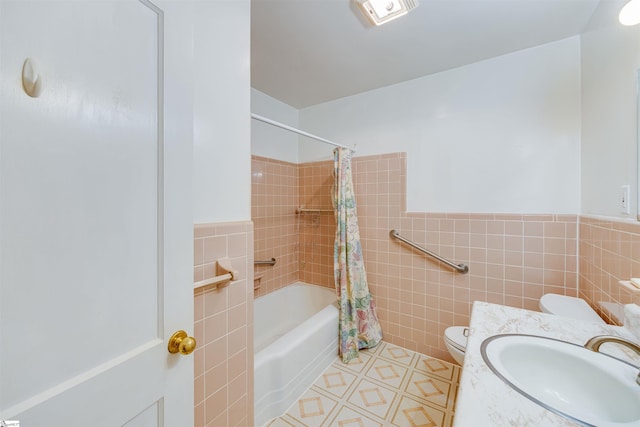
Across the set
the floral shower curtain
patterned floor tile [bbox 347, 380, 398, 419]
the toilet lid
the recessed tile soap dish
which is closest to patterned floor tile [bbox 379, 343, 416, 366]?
the floral shower curtain

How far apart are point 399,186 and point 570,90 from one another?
1.17m

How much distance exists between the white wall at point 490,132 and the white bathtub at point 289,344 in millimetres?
1234

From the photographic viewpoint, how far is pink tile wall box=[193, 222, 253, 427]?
93 cm

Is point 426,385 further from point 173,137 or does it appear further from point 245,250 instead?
point 173,137

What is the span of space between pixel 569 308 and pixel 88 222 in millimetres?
1970

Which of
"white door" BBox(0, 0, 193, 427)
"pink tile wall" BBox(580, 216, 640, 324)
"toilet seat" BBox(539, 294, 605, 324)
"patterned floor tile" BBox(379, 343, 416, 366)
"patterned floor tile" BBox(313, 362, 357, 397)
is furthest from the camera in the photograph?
"patterned floor tile" BBox(379, 343, 416, 366)

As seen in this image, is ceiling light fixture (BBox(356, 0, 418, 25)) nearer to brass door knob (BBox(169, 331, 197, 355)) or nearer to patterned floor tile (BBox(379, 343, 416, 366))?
brass door knob (BBox(169, 331, 197, 355))

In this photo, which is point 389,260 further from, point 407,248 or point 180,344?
point 180,344

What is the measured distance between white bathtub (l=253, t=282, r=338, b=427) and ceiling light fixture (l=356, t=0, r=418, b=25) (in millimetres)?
1985

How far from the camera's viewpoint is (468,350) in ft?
2.60

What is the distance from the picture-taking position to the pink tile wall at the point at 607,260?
0.92 m

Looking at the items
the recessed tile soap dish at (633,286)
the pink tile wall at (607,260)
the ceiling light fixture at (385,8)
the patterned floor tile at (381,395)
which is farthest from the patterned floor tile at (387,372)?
the ceiling light fixture at (385,8)

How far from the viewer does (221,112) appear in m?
1.01

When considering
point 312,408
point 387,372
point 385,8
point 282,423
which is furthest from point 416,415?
point 385,8
